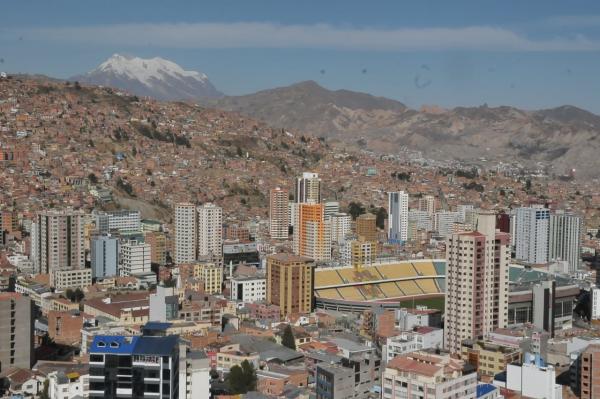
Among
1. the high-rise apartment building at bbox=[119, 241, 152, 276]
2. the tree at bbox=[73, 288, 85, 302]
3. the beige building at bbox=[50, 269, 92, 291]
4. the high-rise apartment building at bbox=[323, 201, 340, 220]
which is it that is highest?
the high-rise apartment building at bbox=[323, 201, 340, 220]

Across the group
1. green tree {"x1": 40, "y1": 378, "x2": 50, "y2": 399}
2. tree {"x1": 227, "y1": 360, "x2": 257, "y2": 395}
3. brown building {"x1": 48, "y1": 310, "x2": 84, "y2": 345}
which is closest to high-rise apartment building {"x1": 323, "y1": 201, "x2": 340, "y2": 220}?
brown building {"x1": 48, "y1": 310, "x2": 84, "y2": 345}

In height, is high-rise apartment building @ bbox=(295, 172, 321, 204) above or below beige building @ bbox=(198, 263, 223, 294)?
above

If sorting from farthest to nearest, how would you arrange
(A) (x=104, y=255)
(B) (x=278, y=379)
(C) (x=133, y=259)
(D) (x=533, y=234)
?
(D) (x=533, y=234)
(C) (x=133, y=259)
(A) (x=104, y=255)
(B) (x=278, y=379)

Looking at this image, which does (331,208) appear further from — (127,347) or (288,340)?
(127,347)

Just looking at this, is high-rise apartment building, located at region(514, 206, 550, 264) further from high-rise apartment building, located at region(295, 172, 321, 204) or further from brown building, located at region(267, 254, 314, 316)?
brown building, located at region(267, 254, 314, 316)

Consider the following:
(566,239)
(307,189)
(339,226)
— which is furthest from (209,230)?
(566,239)

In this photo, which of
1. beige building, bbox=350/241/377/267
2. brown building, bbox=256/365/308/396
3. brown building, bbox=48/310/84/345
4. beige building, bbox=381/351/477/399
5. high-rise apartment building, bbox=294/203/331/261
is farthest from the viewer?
high-rise apartment building, bbox=294/203/331/261

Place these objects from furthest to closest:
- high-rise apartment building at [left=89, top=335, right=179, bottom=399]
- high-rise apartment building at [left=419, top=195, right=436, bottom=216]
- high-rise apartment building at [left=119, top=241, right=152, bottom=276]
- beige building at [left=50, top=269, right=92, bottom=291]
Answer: high-rise apartment building at [left=419, top=195, right=436, bottom=216], high-rise apartment building at [left=119, top=241, right=152, bottom=276], beige building at [left=50, top=269, right=92, bottom=291], high-rise apartment building at [left=89, top=335, right=179, bottom=399]
